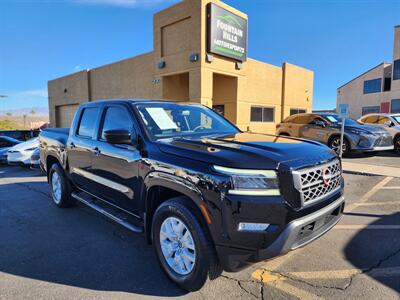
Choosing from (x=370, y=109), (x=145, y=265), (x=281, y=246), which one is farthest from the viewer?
(x=370, y=109)

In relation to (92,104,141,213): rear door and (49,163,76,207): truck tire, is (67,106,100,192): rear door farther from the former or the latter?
(49,163,76,207): truck tire

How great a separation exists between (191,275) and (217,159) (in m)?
1.13

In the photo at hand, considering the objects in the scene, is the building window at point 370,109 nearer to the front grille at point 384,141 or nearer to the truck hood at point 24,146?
the front grille at point 384,141

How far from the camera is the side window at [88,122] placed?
447 centimetres

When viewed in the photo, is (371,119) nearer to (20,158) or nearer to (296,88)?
(296,88)

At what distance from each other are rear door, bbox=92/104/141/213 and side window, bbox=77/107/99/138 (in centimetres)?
31

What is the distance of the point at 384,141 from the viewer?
427 inches

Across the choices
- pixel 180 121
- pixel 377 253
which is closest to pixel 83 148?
pixel 180 121

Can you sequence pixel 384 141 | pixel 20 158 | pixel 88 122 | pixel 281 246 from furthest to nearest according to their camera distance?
pixel 384 141 → pixel 20 158 → pixel 88 122 → pixel 281 246

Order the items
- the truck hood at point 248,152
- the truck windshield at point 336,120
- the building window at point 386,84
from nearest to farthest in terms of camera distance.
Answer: the truck hood at point 248,152
the truck windshield at point 336,120
the building window at point 386,84

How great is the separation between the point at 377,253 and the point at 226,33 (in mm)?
13084

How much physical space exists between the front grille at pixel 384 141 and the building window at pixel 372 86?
113 feet

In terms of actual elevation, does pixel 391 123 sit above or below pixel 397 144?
above

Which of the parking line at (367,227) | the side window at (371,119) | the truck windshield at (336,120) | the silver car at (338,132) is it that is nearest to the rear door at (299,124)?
the silver car at (338,132)
